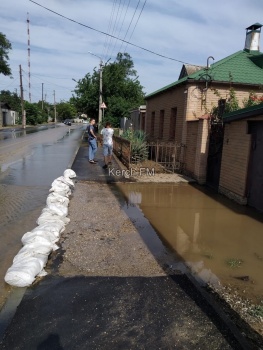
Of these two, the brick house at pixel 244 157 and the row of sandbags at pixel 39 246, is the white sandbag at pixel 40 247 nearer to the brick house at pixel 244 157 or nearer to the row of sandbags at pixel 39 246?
the row of sandbags at pixel 39 246

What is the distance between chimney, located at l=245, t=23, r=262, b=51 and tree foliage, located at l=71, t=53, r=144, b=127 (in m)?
16.7

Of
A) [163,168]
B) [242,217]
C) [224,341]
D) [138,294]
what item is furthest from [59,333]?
[163,168]

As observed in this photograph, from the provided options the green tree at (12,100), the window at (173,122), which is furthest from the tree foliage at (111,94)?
the green tree at (12,100)

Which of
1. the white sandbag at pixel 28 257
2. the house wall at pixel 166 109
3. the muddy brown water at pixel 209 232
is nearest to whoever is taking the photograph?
the white sandbag at pixel 28 257

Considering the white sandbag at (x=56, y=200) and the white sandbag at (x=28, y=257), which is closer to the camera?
the white sandbag at (x=28, y=257)

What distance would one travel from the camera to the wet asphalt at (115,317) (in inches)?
108

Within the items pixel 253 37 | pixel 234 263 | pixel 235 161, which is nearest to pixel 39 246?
pixel 234 263

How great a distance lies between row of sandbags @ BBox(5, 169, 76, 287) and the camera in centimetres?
363

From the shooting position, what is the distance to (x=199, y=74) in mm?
11906

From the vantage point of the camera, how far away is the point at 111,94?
34.1 metres

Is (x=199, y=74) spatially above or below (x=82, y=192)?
above

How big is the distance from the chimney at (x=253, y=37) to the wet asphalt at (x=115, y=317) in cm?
1521

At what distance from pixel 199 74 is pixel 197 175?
4044 millimetres

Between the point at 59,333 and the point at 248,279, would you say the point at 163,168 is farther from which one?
the point at 59,333
